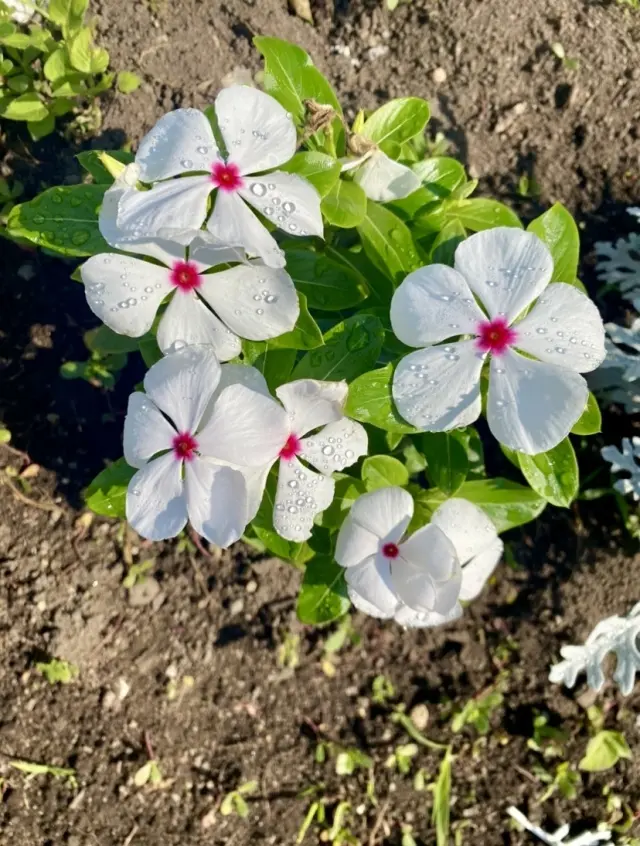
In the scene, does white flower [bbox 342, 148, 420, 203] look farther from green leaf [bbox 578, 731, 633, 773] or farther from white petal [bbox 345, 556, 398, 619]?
green leaf [bbox 578, 731, 633, 773]

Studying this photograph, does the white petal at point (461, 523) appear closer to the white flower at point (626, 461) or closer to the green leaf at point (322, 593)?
the green leaf at point (322, 593)

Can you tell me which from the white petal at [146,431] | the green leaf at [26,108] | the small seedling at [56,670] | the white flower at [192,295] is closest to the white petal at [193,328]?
the white flower at [192,295]

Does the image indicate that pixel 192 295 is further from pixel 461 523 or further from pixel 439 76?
pixel 439 76

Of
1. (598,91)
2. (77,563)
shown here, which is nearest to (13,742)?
(77,563)

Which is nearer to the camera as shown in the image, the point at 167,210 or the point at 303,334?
the point at 167,210

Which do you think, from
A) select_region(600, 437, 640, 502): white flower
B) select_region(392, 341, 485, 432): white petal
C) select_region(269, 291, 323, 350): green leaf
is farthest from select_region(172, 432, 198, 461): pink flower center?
select_region(600, 437, 640, 502): white flower

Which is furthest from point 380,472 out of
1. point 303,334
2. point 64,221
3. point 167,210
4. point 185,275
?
point 64,221
